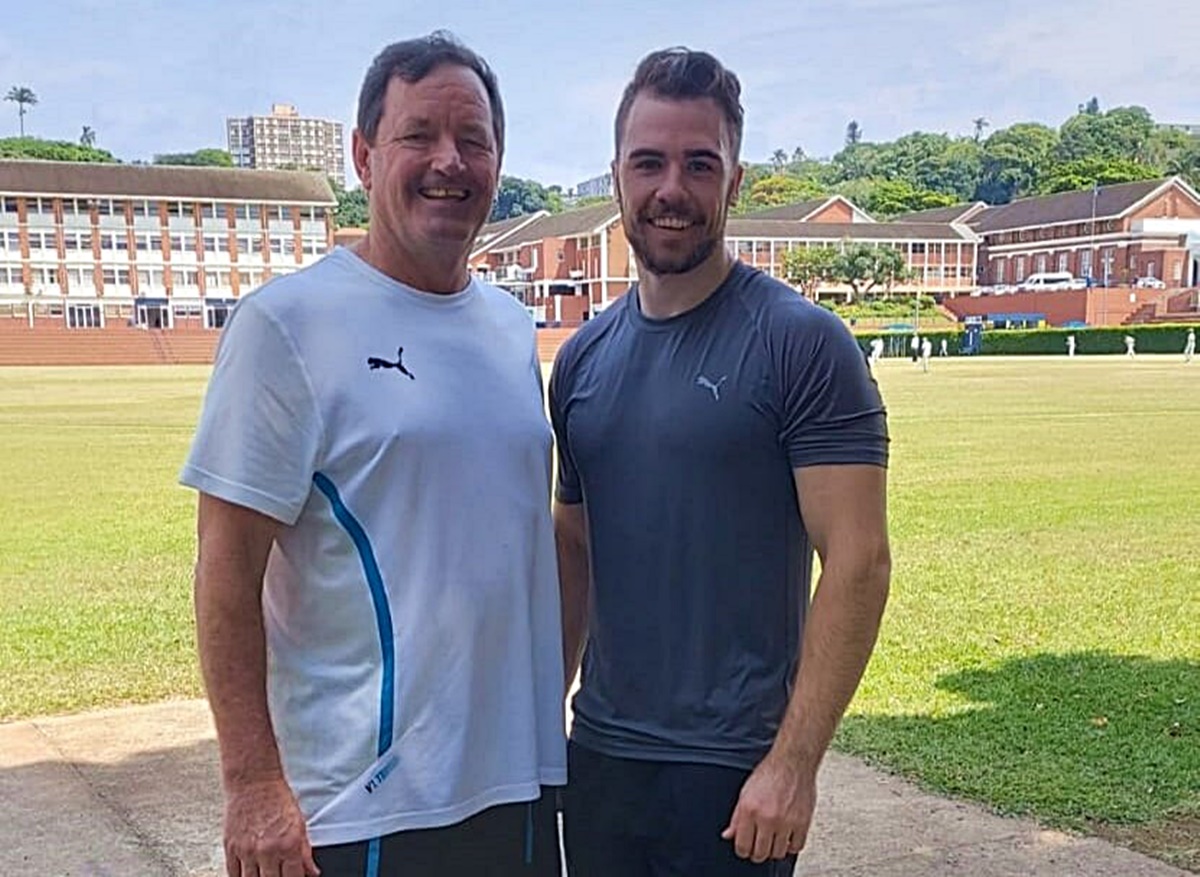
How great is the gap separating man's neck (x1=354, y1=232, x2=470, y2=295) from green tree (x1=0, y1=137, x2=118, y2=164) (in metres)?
107

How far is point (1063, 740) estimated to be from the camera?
5148mm

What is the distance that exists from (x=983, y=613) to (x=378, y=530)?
6304mm

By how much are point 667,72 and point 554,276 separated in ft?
250

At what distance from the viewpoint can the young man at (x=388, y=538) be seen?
2.00 metres

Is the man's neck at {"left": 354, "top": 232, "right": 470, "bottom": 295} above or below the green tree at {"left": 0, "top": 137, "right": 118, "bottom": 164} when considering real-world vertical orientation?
below

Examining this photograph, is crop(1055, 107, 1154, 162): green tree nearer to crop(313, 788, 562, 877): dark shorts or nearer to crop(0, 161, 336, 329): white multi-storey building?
crop(0, 161, 336, 329): white multi-storey building

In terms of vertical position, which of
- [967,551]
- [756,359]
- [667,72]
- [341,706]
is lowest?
[967,551]

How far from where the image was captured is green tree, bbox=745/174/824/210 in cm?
11200

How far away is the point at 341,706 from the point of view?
2.10 m

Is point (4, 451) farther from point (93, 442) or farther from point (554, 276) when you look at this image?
point (554, 276)

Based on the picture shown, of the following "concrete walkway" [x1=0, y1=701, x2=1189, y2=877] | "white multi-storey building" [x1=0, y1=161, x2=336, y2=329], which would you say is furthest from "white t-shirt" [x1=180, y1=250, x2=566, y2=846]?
"white multi-storey building" [x1=0, y1=161, x2=336, y2=329]

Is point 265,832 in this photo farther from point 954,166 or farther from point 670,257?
point 954,166

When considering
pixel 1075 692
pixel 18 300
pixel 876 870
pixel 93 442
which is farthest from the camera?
pixel 18 300

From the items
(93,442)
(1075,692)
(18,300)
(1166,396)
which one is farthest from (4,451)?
(18,300)
